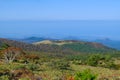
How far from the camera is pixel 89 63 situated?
42.3m

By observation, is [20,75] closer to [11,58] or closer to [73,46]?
[11,58]

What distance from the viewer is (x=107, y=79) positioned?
22.4 metres

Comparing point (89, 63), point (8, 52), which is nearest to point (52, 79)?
point (8, 52)

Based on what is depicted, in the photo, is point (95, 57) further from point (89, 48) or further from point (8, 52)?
point (89, 48)

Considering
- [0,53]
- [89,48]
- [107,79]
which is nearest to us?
[107,79]

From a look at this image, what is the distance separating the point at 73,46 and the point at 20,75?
90.6m

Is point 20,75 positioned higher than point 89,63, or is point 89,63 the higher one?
point 20,75

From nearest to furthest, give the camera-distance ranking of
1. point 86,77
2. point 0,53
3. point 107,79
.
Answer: point 86,77, point 107,79, point 0,53

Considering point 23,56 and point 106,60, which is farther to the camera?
point 106,60

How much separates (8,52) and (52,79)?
14986 mm

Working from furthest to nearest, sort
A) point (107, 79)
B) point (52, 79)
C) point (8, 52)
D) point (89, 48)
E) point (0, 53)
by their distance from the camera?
point (89, 48) → point (0, 53) → point (8, 52) → point (107, 79) → point (52, 79)

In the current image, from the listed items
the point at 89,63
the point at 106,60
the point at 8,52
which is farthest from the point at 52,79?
the point at 106,60

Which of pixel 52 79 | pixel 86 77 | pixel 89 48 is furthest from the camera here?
pixel 89 48

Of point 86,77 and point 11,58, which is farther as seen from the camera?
point 11,58
